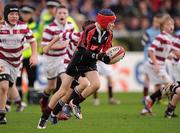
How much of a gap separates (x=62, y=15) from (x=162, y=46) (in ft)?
8.78

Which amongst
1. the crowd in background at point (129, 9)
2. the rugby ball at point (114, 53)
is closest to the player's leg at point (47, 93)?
the rugby ball at point (114, 53)

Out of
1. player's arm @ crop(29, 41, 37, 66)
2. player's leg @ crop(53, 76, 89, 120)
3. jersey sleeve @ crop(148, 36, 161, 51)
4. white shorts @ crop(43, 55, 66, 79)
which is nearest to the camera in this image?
player's arm @ crop(29, 41, 37, 66)

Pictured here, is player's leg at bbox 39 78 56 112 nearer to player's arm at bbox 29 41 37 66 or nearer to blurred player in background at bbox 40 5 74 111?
blurred player in background at bbox 40 5 74 111

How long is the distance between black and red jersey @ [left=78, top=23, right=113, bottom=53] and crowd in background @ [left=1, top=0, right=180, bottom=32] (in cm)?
1190

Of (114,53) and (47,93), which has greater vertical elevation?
(114,53)

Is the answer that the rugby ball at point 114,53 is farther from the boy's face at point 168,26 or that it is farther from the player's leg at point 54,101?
the boy's face at point 168,26

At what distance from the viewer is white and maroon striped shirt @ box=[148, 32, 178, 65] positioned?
53.9 feet

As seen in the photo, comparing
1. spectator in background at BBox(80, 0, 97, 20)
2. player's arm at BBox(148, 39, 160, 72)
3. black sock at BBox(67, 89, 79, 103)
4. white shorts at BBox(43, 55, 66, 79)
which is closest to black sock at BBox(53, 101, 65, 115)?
black sock at BBox(67, 89, 79, 103)

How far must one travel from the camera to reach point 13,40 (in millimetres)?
14219

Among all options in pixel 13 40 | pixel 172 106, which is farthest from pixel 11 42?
pixel 172 106

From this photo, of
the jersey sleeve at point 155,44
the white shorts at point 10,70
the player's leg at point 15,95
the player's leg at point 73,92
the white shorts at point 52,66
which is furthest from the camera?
the jersey sleeve at point 155,44

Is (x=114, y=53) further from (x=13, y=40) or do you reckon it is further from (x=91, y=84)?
(x=13, y=40)

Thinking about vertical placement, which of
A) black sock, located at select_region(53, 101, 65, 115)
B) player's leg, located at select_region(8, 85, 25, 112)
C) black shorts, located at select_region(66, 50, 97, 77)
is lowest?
player's leg, located at select_region(8, 85, 25, 112)

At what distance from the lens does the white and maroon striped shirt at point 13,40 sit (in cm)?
1417
